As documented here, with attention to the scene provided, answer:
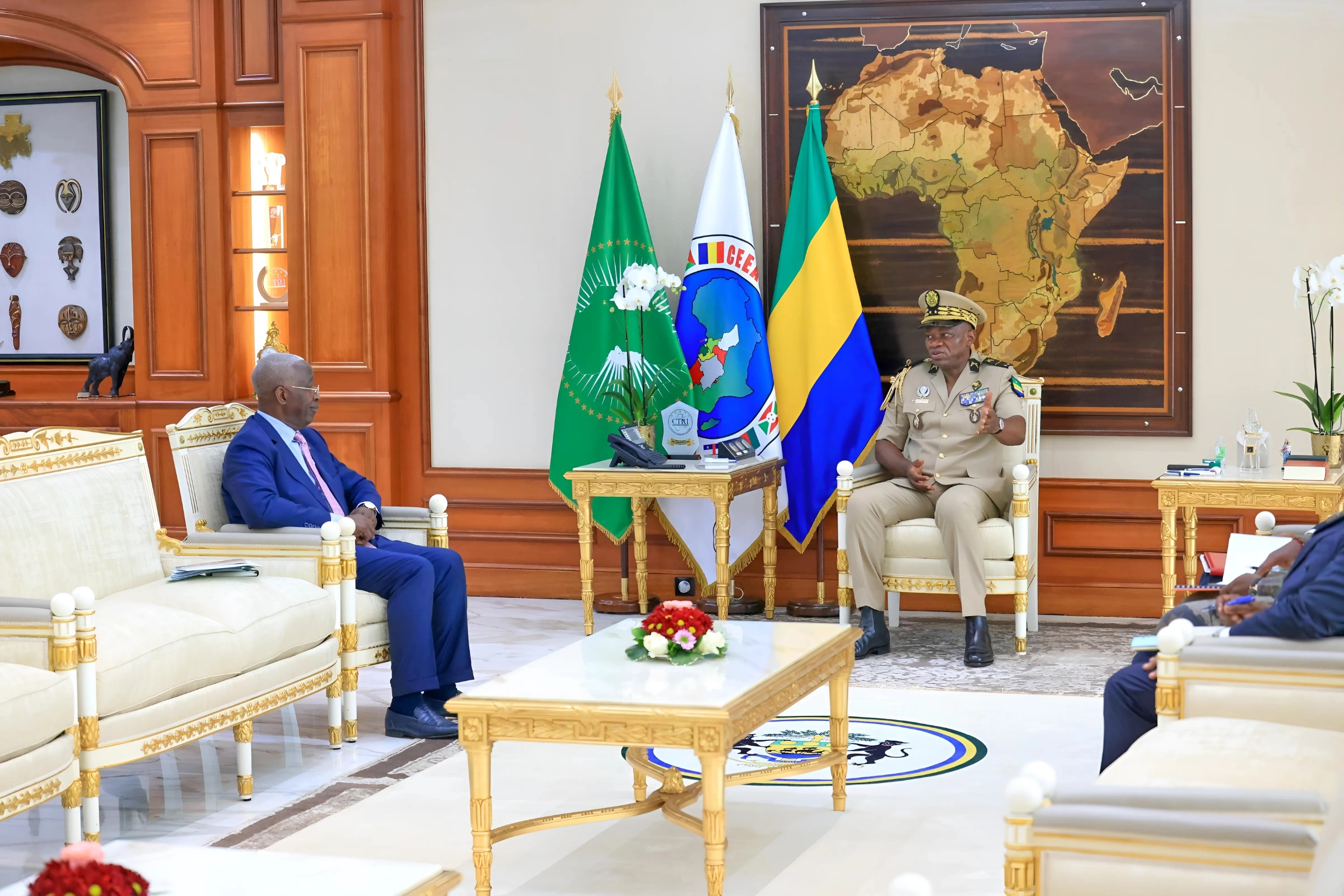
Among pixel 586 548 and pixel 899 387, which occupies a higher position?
pixel 899 387

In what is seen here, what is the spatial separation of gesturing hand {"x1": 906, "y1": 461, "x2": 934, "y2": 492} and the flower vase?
4.95ft

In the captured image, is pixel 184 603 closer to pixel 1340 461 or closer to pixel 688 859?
pixel 688 859

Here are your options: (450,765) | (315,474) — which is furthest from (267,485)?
(450,765)

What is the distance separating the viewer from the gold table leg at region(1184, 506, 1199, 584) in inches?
226

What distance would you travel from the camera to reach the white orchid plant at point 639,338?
6.32m

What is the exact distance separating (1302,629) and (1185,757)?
1.72 ft

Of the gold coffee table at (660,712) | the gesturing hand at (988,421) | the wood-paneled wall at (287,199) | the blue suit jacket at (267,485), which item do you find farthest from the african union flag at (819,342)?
the gold coffee table at (660,712)

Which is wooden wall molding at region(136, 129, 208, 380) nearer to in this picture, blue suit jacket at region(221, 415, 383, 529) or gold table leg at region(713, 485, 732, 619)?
blue suit jacket at region(221, 415, 383, 529)

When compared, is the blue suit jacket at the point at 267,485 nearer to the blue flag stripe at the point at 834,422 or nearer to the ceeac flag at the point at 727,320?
the ceeac flag at the point at 727,320

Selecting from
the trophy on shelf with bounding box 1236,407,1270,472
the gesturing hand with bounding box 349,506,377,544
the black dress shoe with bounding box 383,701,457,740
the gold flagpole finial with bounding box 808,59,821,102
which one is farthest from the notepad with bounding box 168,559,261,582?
the trophy on shelf with bounding box 1236,407,1270,472

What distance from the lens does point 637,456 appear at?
622cm

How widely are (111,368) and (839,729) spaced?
5.23m

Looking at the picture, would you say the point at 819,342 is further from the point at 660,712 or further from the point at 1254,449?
the point at 660,712

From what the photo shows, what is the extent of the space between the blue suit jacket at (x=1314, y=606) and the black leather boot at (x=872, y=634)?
266 cm
